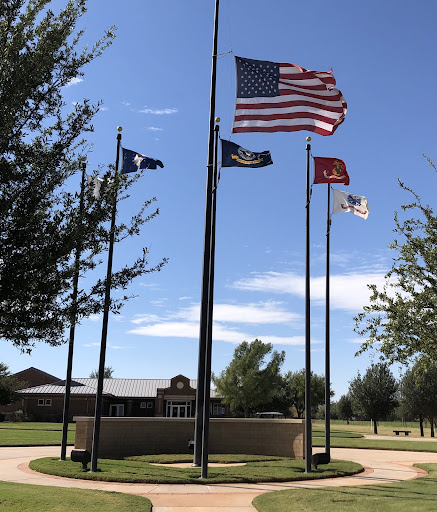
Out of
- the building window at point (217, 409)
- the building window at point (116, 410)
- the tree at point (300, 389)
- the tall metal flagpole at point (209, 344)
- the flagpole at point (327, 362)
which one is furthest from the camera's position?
→ the tree at point (300, 389)

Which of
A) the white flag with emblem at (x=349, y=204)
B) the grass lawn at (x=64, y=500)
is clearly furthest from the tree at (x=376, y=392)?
the grass lawn at (x=64, y=500)

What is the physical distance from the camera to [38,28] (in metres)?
8.83

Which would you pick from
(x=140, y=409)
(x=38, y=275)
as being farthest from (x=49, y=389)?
(x=38, y=275)

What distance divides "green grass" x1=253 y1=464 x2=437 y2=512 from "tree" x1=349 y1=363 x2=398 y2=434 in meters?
37.1

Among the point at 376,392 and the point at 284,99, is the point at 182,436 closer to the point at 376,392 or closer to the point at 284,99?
the point at 284,99

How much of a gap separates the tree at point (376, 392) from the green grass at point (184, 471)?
32221mm

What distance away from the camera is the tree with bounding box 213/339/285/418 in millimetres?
52188

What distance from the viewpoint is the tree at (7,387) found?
180 feet

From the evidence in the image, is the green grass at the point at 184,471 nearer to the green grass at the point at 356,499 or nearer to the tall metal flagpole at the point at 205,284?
the tall metal flagpole at the point at 205,284

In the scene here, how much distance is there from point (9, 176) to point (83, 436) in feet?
49.8

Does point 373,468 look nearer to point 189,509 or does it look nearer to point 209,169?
point 189,509

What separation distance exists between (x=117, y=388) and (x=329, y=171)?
47020 mm

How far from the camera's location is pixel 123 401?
59.5m

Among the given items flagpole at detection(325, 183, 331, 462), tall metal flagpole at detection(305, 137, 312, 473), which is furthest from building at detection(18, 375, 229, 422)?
tall metal flagpole at detection(305, 137, 312, 473)
